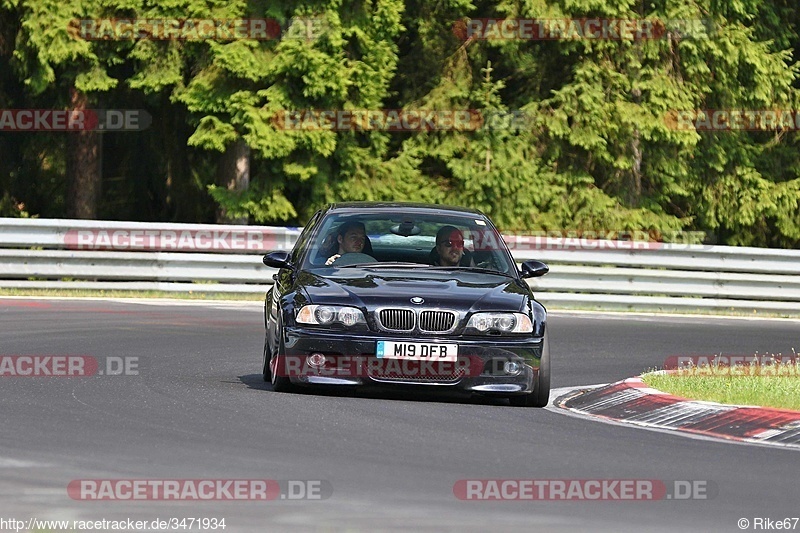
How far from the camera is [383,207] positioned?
13.1 meters

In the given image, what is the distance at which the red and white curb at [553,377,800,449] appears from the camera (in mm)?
10242

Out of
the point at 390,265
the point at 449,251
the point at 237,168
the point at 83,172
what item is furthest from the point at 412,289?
the point at 83,172

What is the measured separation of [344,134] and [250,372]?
46.7ft

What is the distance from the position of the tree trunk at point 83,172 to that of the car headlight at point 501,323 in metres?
19.4

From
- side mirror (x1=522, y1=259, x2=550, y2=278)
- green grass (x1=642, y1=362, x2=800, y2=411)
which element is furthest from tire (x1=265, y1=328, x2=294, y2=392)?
green grass (x1=642, y1=362, x2=800, y2=411)

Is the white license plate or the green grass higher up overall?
the white license plate

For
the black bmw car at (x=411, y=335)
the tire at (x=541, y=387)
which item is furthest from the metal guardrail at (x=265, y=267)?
Answer: the tire at (x=541, y=387)

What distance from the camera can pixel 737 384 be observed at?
12.6m

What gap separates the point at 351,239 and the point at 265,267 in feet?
32.2

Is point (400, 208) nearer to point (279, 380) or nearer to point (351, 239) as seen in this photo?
point (351, 239)

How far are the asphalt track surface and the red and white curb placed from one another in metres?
0.45

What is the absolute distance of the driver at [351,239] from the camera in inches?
496

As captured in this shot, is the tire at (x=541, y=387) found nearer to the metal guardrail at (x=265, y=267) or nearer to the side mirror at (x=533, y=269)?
the side mirror at (x=533, y=269)

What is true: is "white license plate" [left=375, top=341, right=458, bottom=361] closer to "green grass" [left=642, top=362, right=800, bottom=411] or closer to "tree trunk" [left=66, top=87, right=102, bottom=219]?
"green grass" [left=642, top=362, right=800, bottom=411]
